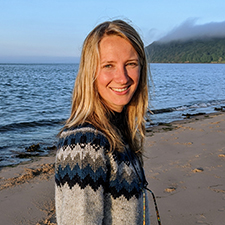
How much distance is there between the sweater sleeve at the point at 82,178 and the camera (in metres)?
1.24

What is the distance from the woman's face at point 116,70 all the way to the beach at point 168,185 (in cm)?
296

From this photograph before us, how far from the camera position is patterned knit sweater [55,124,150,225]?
1249 mm

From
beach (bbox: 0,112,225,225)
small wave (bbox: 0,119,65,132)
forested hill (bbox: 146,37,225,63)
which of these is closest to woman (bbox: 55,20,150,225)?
beach (bbox: 0,112,225,225)

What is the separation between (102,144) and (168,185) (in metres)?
4.11

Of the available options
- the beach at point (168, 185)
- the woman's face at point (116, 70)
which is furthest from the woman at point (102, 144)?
the beach at point (168, 185)

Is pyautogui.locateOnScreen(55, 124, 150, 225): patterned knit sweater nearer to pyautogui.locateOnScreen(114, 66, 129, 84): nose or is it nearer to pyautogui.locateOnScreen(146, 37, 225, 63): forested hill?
pyautogui.locateOnScreen(114, 66, 129, 84): nose

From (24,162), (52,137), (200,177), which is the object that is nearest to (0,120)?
(52,137)

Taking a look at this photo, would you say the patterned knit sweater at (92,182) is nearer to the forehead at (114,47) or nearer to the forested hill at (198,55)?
the forehead at (114,47)

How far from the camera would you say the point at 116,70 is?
5.43 ft

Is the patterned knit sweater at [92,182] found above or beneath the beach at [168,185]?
above

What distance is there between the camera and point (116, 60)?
1608mm

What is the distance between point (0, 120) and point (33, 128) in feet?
8.10

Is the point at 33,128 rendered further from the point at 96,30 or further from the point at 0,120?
the point at 96,30

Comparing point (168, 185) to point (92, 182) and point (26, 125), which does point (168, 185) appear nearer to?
point (92, 182)
